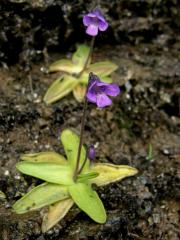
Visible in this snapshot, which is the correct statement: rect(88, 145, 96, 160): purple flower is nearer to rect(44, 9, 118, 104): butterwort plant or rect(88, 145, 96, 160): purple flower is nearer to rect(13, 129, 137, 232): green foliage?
rect(13, 129, 137, 232): green foliage

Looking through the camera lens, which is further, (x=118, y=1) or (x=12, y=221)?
(x=118, y=1)

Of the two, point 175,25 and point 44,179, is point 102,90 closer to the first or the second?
point 44,179

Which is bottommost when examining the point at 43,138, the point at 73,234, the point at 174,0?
the point at 73,234

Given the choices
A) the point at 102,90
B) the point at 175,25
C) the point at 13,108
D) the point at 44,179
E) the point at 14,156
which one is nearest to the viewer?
the point at 102,90

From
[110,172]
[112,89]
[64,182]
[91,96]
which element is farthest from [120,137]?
[91,96]

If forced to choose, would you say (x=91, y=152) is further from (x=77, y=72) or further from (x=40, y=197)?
(x=77, y=72)

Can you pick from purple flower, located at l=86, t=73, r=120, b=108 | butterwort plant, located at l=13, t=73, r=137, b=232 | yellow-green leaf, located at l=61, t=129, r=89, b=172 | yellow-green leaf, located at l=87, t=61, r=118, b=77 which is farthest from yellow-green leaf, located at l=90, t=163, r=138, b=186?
yellow-green leaf, located at l=87, t=61, r=118, b=77

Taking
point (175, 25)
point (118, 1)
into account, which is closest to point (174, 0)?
point (175, 25)
